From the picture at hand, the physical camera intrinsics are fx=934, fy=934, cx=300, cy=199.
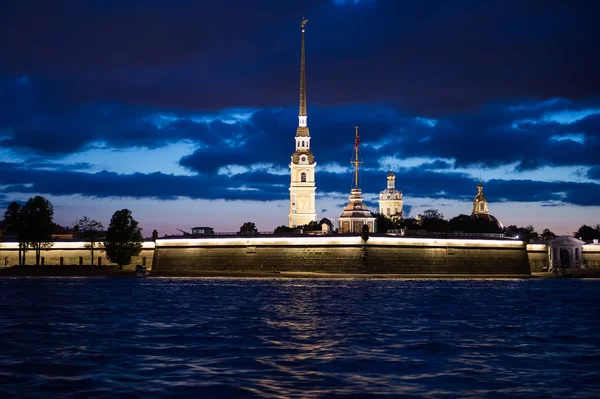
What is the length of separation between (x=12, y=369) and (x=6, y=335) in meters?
9.66

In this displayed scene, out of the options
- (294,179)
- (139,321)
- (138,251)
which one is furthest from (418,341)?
(294,179)

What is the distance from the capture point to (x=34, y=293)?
68.1 metres

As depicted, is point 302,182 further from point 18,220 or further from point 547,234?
point 18,220

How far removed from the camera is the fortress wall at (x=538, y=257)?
125 metres

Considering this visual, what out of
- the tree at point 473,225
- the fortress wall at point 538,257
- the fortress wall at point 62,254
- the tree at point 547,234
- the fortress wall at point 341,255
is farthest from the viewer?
the tree at point 547,234

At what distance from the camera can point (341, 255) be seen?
10281 cm

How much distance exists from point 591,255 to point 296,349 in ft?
360

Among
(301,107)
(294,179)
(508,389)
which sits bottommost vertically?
(508,389)

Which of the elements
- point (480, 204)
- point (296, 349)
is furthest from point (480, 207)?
point (296, 349)

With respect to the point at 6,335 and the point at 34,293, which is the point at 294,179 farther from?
the point at 6,335

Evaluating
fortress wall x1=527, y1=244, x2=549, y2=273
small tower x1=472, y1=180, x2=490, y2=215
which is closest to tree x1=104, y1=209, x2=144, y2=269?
fortress wall x1=527, y1=244, x2=549, y2=273

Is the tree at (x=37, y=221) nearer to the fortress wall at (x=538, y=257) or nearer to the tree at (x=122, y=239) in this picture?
the tree at (x=122, y=239)

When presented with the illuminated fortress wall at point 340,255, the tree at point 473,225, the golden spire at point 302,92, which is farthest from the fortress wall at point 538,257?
the golden spire at point 302,92

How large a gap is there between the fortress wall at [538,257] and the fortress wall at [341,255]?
950cm
